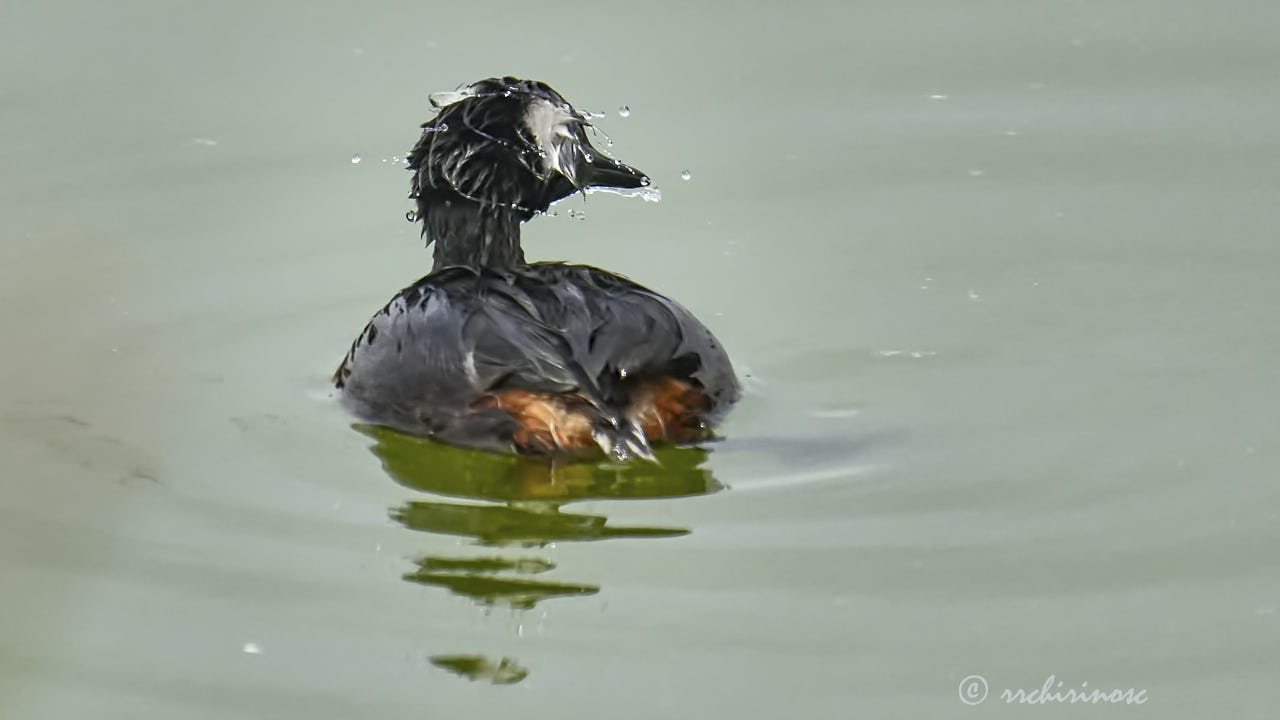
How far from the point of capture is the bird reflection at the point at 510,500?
5.27 meters

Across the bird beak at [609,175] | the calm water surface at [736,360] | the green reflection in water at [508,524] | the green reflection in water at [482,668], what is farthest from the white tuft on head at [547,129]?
the green reflection in water at [482,668]

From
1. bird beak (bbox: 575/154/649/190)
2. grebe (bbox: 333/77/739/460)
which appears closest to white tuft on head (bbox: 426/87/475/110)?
grebe (bbox: 333/77/739/460)

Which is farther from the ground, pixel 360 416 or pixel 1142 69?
pixel 1142 69

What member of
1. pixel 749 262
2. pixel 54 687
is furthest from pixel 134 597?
pixel 749 262

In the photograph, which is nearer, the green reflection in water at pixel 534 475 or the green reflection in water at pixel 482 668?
the green reflection in water at pixel 482 668

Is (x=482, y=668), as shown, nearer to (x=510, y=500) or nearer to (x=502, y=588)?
(x=502, y=588)

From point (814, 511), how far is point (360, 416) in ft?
5.67

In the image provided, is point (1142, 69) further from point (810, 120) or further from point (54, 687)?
point (54, 687)

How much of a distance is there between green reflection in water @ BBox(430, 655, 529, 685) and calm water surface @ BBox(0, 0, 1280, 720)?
0.01m

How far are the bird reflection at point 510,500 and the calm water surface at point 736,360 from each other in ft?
0.06

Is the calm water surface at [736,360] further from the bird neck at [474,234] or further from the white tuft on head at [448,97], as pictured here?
the white tuft on head at [448,97]

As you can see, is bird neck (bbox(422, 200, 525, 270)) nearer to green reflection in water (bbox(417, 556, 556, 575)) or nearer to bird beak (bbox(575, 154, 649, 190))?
bird beak (bbox(575, 154, 649, 190))

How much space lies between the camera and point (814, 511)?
18.5ft

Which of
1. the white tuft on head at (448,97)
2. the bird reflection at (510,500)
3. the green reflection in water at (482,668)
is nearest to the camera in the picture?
the green reflection in water at (482,668)
